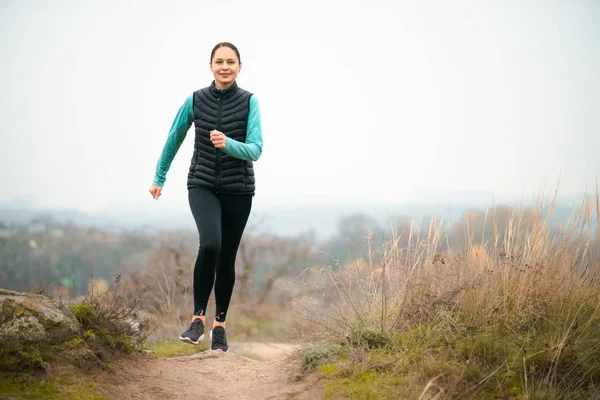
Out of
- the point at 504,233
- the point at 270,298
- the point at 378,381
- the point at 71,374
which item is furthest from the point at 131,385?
the point at 270,298

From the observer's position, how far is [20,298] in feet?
13.6

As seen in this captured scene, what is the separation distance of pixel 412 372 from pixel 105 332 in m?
2.58

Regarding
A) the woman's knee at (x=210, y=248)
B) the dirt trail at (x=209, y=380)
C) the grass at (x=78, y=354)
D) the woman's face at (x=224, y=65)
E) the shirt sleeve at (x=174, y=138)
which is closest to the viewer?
the grass at (x=78, y=354)

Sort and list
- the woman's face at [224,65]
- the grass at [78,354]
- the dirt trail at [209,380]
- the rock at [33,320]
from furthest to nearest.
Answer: the woman's face at [224,65] < the dirt trail at [209,380] < the rock at [33,320] < the grass at [78,354]

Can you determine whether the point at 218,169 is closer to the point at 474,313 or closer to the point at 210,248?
the point at 210,248

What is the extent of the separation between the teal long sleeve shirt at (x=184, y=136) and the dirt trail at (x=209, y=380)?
5.73ft

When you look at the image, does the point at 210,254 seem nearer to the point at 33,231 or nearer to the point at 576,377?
the point at 576,377

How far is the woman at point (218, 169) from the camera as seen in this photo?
15.8 ft

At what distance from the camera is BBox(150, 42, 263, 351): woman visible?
4820mm

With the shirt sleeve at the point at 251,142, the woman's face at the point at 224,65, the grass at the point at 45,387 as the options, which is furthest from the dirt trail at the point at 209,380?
the woman's face at the point at 224,65

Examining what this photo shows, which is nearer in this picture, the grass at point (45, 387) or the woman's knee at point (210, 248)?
the grass at point (45, 387)

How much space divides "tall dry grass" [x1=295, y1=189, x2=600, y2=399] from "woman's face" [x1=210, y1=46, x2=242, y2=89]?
1.92 m

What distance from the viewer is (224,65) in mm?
5016

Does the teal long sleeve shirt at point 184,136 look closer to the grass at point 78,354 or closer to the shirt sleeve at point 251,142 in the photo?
the shirt sleeve at point 251,142
